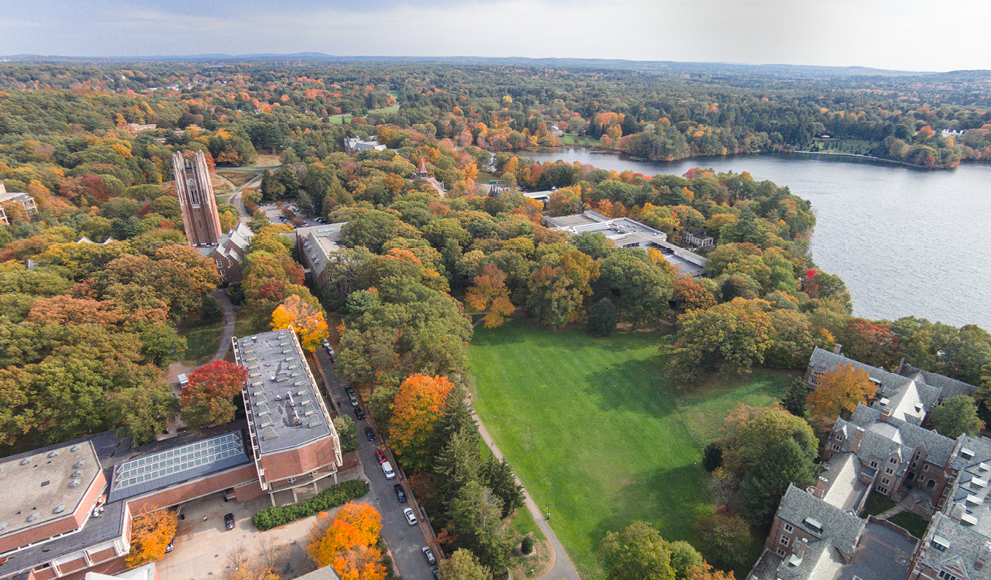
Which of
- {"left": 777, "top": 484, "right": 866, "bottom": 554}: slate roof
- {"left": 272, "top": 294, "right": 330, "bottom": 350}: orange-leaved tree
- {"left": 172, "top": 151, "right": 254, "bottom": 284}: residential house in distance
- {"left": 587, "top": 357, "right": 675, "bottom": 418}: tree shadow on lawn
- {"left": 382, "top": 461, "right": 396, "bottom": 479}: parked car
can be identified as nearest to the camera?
{"left": 777, "top": 484, "right": 866, "bottom": 554}: slate roof

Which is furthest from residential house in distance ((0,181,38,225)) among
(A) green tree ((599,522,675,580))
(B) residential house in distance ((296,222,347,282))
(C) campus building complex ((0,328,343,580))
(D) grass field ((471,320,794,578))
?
(A) green tree ((599,522,675,580))

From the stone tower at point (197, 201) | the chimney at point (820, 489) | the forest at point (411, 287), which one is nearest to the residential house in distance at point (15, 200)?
the forest at point (411, 287)

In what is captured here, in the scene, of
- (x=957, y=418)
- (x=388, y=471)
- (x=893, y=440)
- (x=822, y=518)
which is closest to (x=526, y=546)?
(x=388, y=471)

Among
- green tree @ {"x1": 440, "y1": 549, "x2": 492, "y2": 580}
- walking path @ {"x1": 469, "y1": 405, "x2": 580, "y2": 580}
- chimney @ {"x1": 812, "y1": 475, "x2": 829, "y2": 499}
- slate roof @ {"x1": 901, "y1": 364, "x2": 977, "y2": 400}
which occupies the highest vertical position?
slate roof @ {"x1": 901, "y1": 364, "x2": 977, "y2": 400}

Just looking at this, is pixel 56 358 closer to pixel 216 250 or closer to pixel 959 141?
pixel 216 250

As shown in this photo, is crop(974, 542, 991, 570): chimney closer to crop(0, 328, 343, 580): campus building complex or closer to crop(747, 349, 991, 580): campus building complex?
crop(747, 349, 991, 580): campus building complex

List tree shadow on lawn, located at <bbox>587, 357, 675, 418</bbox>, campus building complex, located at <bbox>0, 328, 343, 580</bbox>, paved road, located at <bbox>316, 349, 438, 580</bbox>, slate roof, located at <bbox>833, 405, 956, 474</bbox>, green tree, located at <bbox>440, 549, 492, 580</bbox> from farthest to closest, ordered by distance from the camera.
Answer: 1. tree shadow on lawn, located at <bbox>587, 357, 675, 418</bbox>
2. slate roof, located at <bbox>833, 405, 956, 474</bbox>
3. paved road, located at <bbox>316, 349, 438, 580</bbox>
4. campus building complex, located at <bbox>0, 328, 343, 580</bbox>
5. green tree, located at <bbox>440, 549, 492, 580</bbox>

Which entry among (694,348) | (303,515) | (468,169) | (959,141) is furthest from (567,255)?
(959,141)
